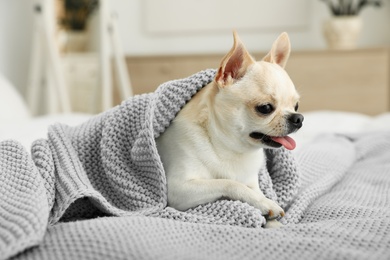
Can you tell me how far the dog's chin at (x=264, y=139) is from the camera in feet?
3.58

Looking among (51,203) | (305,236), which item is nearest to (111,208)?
(51,203)

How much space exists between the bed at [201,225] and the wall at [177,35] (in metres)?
2.65

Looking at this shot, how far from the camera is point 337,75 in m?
3.75

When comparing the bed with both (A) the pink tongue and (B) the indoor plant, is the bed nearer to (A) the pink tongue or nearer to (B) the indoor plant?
(A) the pink tongue

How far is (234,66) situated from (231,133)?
0.47 feet

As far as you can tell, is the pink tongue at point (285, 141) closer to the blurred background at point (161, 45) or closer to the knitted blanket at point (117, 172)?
the knitted blanket at point (117, 172)

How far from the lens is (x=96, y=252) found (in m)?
0.79

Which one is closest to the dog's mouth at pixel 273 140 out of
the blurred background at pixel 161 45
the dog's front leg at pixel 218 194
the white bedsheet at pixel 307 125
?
the dog's front leg at pixel 218 194

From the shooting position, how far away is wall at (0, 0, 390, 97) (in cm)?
367

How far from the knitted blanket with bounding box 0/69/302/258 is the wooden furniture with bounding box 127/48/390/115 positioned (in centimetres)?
258

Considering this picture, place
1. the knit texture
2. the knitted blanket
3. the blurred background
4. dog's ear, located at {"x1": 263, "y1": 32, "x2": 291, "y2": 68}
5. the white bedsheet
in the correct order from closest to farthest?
the knit texture
the knitted blanket
dog's ear, located at {"x1": 263, "y1": 32, "x2": 291, "y2": 68}
the white bedsheet
the blurred background

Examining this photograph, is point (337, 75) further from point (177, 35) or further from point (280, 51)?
point (280, 51)

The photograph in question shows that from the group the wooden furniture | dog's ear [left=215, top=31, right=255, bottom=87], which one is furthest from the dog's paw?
the wooden furniture

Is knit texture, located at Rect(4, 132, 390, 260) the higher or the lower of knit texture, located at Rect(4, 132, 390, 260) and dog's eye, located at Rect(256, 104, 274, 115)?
the lower
